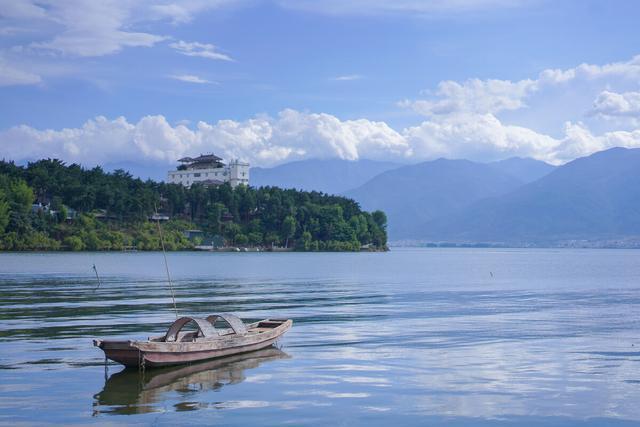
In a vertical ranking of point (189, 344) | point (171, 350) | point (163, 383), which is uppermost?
point (189, 344)

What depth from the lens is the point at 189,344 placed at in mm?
28953

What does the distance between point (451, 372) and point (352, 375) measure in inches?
150

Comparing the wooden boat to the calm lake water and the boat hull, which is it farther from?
the calm lake water

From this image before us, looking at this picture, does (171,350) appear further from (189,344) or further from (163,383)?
(163,383)

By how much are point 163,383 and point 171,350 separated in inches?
69.9

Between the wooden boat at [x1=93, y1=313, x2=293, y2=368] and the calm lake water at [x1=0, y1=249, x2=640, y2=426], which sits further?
the wooden boat at [x1=93, y1=313, x2=293, y2=368]

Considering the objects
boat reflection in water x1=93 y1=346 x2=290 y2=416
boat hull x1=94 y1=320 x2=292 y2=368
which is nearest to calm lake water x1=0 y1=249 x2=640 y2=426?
boat reflection in water x1=93 y1=346 x2=290 y2=416

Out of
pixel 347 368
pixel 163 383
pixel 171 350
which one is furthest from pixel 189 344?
pixel 347 368

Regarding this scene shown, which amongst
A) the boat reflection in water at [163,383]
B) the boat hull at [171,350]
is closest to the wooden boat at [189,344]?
the boat hull at [171,350]

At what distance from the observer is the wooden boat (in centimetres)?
2714

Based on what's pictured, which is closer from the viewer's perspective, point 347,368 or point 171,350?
point 171,350

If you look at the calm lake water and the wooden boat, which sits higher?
the wooden boat

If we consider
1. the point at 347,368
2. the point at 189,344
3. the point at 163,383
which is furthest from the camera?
the point at 347,368

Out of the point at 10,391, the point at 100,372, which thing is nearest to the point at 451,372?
the point at 100,372
